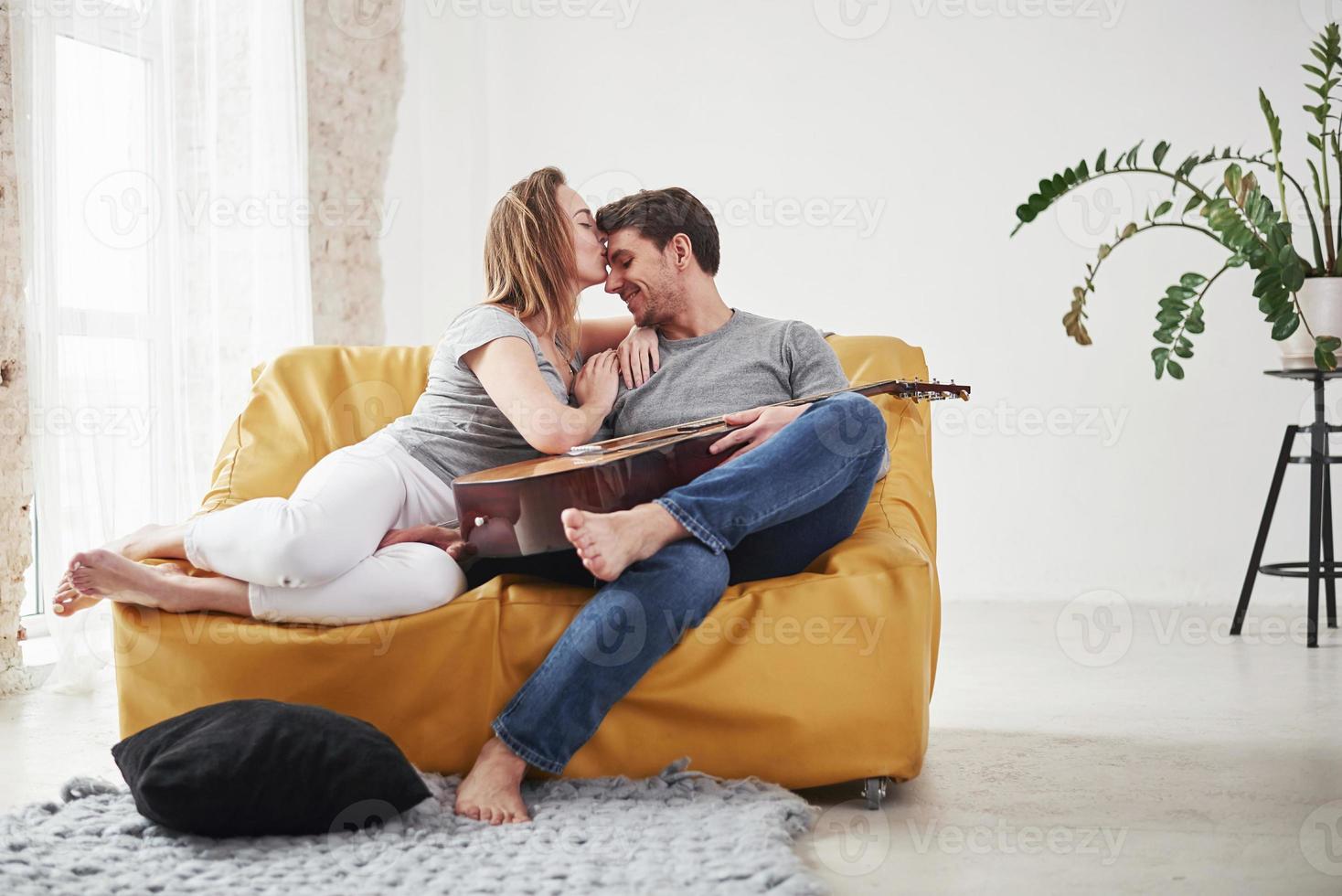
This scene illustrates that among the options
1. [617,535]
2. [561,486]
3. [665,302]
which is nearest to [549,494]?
[561,486]

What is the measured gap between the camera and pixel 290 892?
4.25ft

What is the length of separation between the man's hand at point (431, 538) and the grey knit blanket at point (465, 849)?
0.36 meters

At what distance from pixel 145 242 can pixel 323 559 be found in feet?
5.63

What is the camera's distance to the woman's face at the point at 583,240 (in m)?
2.13

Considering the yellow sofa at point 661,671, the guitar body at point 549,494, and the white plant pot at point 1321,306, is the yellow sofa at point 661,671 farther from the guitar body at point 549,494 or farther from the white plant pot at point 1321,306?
the white plant pot at point 1321,306

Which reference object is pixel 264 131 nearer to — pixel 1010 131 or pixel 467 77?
pixel 467 77

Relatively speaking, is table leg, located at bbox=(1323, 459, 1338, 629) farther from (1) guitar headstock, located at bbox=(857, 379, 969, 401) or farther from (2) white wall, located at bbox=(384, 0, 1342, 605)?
(1) guitar headstock, located at bbox=(857, 379, 969, 401)

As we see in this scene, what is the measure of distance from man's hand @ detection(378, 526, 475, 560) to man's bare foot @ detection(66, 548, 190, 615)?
31 cm

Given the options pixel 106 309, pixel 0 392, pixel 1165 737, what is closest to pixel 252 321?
pixel 106 309

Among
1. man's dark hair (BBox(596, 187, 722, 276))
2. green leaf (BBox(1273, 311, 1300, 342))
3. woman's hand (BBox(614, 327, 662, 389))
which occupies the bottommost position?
woman's hand (BBox(614, 327, 662, 389))

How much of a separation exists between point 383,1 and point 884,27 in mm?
1785

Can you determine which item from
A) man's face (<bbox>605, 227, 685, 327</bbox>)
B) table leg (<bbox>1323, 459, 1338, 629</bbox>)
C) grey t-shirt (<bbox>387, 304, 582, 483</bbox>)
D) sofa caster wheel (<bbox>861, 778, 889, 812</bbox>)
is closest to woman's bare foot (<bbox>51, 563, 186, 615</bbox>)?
grey t-shirt (<bbox>387, 304, 582, 483</bbox>)

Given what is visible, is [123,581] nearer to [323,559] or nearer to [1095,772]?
[323,559]

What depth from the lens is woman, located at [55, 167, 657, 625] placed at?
173 centimetres
